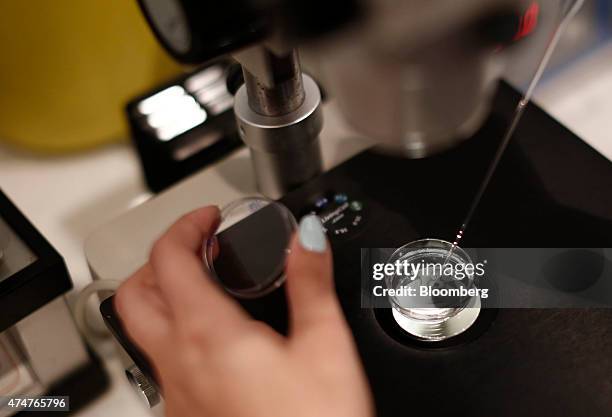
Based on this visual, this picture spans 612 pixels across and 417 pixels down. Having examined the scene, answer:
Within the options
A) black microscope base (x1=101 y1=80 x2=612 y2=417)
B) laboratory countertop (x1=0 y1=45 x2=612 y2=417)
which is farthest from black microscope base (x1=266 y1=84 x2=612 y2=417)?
laboratory countertop (x1=0 y1=45 x2=612 y2=417)

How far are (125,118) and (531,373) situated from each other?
1.37 ft

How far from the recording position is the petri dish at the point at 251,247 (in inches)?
19.3

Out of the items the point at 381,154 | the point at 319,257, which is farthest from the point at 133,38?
the point at 319,257

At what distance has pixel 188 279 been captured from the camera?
401 mm

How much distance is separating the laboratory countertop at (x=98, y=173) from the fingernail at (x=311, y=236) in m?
0.33

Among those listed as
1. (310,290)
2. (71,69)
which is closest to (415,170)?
(310,290)

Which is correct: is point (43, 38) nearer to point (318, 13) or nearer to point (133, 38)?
point (133, 38)

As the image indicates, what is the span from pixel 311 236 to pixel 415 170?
17 centimetres

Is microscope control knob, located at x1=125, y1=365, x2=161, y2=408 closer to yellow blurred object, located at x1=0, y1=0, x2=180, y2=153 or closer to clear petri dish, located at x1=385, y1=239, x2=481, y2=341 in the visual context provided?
clear petri dish, located at x1=385, y1=239, x2=481, y2=341

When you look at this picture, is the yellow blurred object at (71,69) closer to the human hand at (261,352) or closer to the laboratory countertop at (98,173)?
the laboratory countertop at (98,173)

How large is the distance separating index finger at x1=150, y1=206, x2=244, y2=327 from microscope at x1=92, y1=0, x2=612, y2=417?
0.07m

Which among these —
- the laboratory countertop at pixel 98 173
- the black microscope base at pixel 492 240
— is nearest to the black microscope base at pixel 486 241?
the black microscope base at pixel 492 240

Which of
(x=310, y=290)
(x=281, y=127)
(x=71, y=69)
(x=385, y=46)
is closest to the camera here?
(x=385, y=46)

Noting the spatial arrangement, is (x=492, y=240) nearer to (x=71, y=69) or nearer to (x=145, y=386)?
(x=145, y=386)
